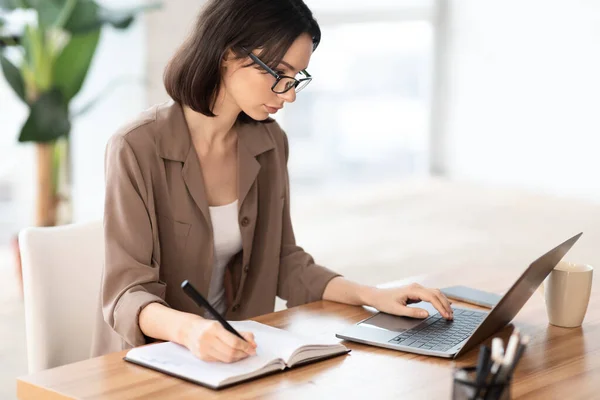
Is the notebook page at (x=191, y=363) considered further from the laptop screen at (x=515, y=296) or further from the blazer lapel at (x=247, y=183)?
the blazer lapel at (x=247, y=183)

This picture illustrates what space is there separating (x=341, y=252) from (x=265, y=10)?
334cm

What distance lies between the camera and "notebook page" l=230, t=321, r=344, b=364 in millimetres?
1497

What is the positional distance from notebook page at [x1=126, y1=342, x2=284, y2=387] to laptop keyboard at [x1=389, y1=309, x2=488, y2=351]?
301mm

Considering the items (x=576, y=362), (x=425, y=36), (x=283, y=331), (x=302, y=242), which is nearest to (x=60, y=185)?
(x=302, y=242)

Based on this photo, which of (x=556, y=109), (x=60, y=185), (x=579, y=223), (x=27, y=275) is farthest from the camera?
(x=556, y=109)

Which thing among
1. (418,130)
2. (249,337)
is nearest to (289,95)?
(249,337)

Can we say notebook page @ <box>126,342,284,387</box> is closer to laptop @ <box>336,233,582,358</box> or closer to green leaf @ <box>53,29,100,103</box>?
laptop @ <box>336,233,582,358</box>

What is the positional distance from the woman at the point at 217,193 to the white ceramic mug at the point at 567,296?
0.69ft

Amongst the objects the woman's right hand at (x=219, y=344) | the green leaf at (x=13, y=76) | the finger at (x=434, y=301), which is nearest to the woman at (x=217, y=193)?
the finger at (x=434, y=301)

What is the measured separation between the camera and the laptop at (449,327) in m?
1.55

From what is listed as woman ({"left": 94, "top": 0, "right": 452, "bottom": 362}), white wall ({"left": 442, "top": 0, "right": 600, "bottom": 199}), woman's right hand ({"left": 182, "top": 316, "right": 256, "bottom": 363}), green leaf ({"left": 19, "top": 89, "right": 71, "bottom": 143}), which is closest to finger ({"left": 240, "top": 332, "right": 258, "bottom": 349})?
woman's right hand ({"left": 182, "top": 316, "right": 256, "bottom": 363})

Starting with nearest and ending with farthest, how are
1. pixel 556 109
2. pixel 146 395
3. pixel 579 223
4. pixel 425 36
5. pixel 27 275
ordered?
pixel 146 395 → pixel 27 275 → pixel 579 223 → pixel 556 109 → pixel 425 36

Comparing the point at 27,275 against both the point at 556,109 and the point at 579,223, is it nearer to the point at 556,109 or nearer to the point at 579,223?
the point at 579,223

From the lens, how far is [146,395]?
1342 millimetres
